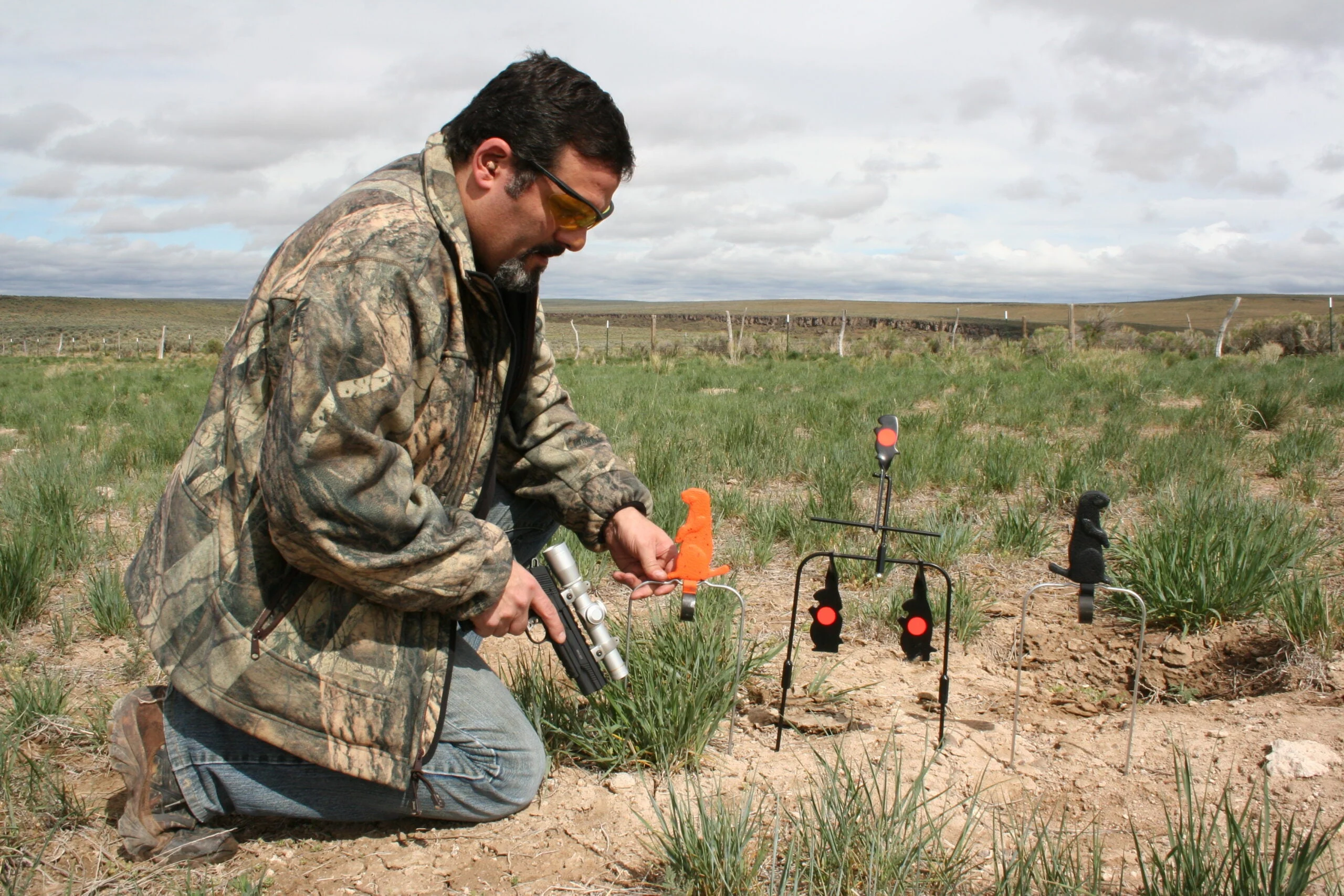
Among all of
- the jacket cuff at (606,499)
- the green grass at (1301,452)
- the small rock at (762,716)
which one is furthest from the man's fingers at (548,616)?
the green grass at (1301,452)

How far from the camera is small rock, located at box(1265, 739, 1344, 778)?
2.17 metres

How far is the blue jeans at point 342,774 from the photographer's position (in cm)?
205

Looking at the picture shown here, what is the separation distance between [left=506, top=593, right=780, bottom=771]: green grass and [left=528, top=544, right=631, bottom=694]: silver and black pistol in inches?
2.7

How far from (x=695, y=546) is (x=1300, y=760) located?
1577 millimetres

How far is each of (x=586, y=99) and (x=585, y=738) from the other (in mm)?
1588

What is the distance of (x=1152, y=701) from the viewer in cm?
291

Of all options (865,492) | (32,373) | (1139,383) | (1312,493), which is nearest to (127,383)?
(32,373)

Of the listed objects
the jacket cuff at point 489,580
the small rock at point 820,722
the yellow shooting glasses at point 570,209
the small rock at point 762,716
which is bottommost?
the small rock at point 762,716

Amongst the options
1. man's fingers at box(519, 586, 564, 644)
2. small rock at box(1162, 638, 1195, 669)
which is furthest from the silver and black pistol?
small rock at box(1162, 638, 1195, 669)

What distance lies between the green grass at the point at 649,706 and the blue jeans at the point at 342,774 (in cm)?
24

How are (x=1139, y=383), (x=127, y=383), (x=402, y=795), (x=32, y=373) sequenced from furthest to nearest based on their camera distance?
(x=32, y=373), (x=127, y=383), (x=1139, y=383), (x=402, y=795)

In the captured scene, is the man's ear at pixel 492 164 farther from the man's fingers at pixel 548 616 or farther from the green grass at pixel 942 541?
the green grass at pixel 942 541

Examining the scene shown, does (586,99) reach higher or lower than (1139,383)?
higher

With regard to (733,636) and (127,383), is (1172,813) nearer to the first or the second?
(733,636)
